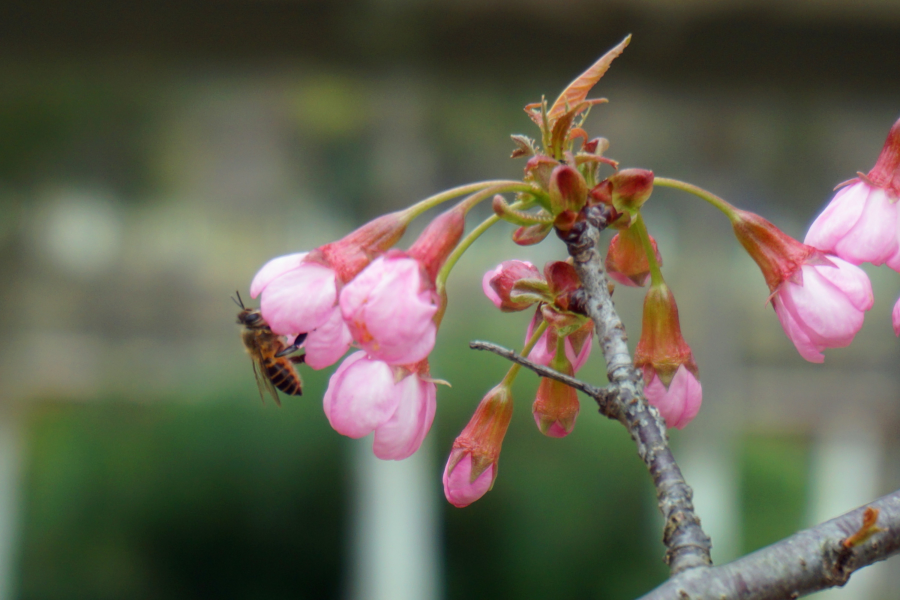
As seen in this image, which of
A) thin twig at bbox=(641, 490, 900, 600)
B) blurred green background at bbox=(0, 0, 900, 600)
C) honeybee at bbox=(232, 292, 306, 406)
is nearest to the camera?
thin twig at bbox=(641, 490, 900, 600)

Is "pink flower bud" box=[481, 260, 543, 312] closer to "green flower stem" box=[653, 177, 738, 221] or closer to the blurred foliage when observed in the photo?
"green flower stem" box=[653, 177, 738, 221]

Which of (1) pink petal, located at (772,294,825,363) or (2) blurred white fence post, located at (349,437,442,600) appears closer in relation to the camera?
(1) pink petal, located at (772,294,825,363)

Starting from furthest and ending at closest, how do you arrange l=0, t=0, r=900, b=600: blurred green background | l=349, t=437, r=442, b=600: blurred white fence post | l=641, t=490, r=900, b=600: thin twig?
l=349, t=437, r=442, b=600: blurred white fence post, l=0, t=0, r=900, b=600: blurred green background, l=641, t=490, r=900, b=600: thin twig

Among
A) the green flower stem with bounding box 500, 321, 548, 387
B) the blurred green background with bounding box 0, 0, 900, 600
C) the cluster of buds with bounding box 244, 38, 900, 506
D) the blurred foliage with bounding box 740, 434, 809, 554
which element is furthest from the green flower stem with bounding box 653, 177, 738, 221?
the blurred foliage with bounding box 740, 434, 809, 554

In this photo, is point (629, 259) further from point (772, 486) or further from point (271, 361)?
point (772, 486)

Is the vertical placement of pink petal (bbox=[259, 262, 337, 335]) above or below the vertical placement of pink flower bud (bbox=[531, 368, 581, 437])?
above

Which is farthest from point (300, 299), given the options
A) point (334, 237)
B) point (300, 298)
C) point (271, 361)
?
point (334, 237)
